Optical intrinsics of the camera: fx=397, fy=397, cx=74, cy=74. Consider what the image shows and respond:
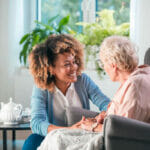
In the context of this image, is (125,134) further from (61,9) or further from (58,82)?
(61,9)

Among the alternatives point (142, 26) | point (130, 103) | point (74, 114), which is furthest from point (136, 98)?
point (142, 26)

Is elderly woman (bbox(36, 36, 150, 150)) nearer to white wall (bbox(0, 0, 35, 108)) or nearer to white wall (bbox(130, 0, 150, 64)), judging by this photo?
white wall (bbox(130, 0, 150, 64))

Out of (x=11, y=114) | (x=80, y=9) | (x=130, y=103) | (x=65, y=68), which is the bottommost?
(x=11, y=114)

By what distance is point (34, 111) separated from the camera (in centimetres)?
244

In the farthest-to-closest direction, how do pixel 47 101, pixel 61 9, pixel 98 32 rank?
pixel 61 9 → pixel 98 32 → pixel 47 101

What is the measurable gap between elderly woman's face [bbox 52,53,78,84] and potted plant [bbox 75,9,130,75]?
1.70m

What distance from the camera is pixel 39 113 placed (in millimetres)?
2426

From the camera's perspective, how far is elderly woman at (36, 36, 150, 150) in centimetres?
190

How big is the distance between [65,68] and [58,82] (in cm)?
12

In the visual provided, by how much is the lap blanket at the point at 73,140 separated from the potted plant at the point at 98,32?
230 cm

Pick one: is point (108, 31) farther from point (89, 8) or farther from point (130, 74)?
point (130, 74)

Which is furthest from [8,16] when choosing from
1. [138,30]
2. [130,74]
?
[130,74]

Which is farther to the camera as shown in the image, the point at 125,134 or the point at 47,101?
the point at 47,101

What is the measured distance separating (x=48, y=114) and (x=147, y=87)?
824 mm
